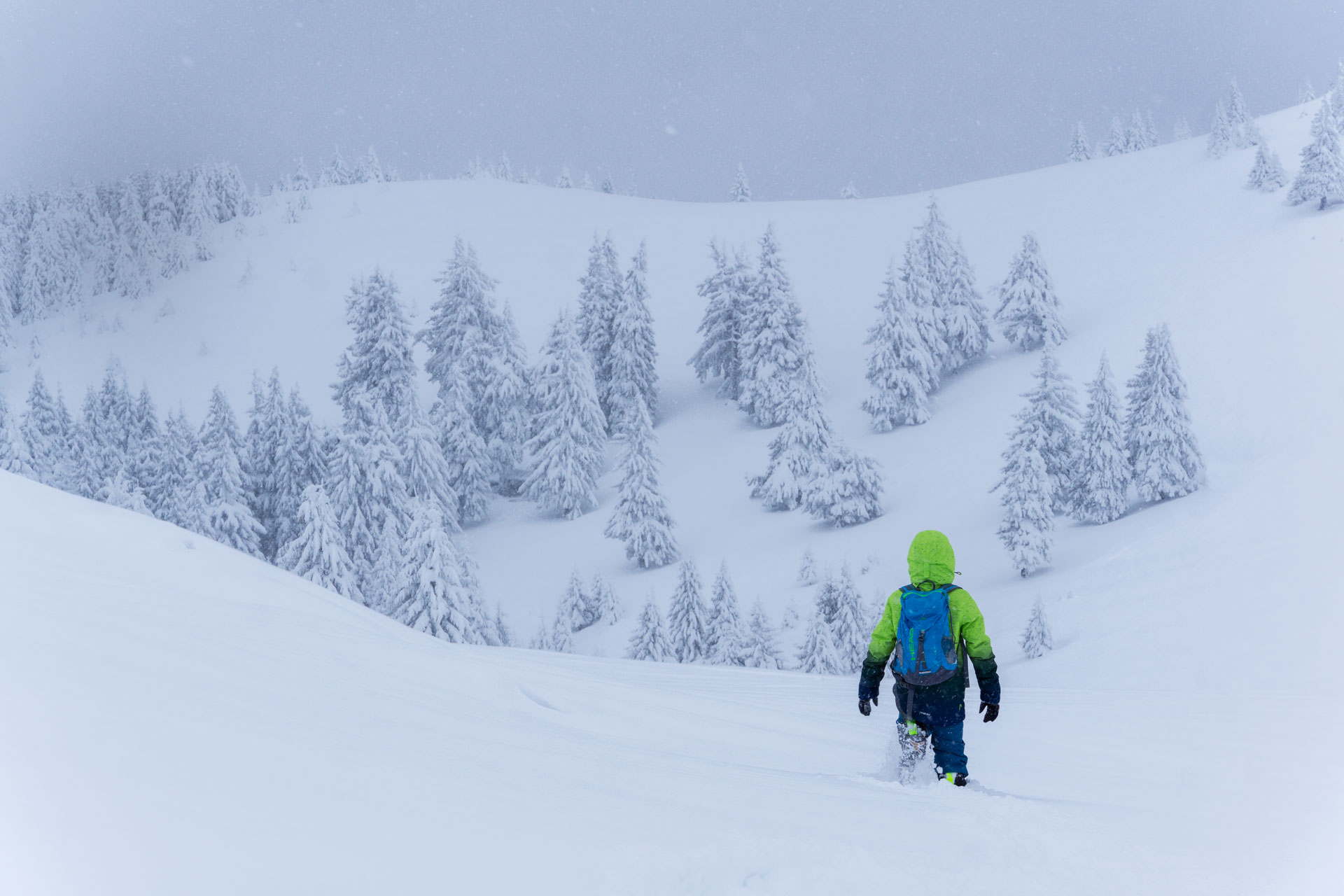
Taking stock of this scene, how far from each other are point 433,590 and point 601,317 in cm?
2760

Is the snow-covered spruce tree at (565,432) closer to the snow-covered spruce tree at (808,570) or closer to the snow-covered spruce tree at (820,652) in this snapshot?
the snow-covered spruce tree at (808,570)

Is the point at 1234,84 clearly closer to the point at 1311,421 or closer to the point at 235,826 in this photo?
the point at 1311,421

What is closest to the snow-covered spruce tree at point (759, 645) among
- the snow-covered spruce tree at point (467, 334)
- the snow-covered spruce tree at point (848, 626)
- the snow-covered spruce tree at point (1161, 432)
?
the snow-covered spruce tree at point (848, 626)

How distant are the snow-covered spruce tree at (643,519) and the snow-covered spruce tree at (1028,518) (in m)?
12.7

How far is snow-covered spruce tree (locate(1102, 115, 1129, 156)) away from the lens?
81.0m

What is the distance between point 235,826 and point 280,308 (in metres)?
67.0

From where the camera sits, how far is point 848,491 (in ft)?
101

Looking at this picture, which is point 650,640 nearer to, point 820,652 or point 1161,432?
point 820,652

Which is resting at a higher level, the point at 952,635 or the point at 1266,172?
the point at 1266,172

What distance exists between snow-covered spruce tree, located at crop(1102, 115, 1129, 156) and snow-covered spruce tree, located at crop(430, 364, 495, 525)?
66.7 m

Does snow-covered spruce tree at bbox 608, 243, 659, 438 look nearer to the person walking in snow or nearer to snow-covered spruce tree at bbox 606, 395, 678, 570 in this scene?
snow-covered spruce tree at bbox 606, 395, 678, 570

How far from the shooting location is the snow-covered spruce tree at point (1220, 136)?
54.7 m

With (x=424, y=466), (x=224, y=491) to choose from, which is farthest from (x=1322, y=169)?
(x=224, y=491)

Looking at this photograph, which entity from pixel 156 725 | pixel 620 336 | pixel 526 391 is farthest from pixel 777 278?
pixel 156 725
